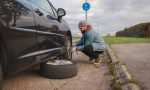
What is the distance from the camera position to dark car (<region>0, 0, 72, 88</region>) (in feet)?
13.8

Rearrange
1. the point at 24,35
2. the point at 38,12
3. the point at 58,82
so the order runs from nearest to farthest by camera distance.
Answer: the point at 24,35 → the point at 38,12 → the point at 58,82

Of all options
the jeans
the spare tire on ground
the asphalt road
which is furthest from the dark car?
the jeans

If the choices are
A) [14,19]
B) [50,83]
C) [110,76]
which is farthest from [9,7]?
[110,76]

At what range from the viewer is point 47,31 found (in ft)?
19.8

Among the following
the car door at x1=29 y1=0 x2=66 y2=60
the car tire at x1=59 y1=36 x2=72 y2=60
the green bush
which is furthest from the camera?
the green bush

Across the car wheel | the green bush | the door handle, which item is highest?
the door handle

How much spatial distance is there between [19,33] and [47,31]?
1.46m

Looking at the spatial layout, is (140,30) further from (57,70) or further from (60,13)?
(57,70)

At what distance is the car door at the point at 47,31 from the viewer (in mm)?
5574

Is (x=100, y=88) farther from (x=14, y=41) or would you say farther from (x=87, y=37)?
(x=87, y=37)

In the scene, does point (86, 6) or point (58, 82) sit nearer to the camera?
point (58, 82)

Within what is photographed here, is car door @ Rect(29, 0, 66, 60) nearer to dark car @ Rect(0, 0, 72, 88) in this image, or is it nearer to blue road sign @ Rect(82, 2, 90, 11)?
dark car @ Rect(0, 0, 72, 88)

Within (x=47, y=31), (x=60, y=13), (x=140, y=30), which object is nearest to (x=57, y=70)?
(x=47, y=31)

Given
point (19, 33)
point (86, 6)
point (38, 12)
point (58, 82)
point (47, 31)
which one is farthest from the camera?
point (86, 6)
